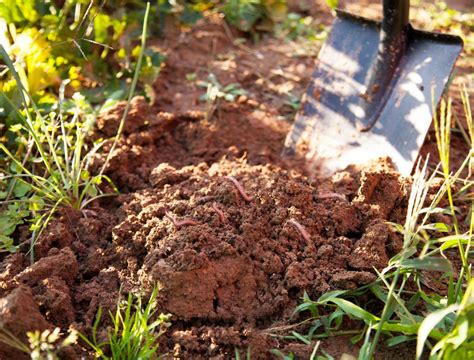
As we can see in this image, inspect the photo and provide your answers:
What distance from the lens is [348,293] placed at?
186cm

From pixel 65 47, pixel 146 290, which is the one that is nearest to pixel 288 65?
pixel 65 47

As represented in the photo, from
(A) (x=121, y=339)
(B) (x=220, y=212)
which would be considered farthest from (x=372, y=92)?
(A) (x=121, y=339)

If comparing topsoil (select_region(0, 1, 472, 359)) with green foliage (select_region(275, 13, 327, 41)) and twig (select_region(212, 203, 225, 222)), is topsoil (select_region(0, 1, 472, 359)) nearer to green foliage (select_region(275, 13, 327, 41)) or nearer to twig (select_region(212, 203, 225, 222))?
twig (select_region(212, 203, 225, 222))

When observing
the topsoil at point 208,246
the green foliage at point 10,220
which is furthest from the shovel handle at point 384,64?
the green foliage at point 10,220

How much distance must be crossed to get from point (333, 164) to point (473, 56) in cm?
132

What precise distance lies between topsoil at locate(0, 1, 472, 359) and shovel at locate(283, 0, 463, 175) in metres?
0.15

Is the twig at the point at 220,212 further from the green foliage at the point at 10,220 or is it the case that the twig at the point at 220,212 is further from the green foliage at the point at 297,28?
the green foliage at the point at 297,28

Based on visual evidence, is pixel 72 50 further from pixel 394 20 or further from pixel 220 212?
pixel 394 20

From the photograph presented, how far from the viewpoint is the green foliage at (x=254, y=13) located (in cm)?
370

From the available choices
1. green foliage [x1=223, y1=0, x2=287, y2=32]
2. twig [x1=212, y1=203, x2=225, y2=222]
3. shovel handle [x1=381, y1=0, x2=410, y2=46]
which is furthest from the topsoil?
green foliage [x1=223, y1=0, x2=287, y2=32]

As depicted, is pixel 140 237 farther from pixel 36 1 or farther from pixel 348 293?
pixel 36 1

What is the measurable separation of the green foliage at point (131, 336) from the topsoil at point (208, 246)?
1.8 inches

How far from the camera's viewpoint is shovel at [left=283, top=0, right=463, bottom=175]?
2.52 metres

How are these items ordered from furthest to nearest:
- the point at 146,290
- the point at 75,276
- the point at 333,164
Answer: the point at 333,164 < the point at 75,276 < the point at 146,290
